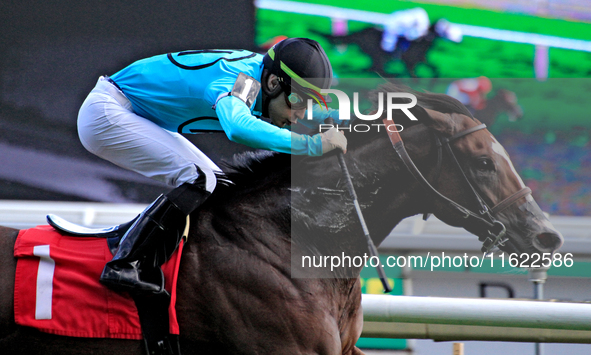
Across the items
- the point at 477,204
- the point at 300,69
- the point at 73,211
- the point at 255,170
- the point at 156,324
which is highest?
the point at 300,69

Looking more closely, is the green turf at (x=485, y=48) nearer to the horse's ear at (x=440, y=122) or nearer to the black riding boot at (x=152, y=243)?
the horse's ear at (x=440, y=122)

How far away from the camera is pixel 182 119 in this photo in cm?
214

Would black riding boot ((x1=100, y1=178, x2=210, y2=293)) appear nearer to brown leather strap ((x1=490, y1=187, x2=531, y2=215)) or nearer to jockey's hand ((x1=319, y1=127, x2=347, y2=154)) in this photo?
jockey's hand ((x1=319, y1=127, x2=347, y2=154))

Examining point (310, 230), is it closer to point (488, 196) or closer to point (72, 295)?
point (488, 196)

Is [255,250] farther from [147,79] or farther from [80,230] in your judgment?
[147,79]

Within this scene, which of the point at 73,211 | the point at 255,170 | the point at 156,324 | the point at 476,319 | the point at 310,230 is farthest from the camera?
the point at 73,211

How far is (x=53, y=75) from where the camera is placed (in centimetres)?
420

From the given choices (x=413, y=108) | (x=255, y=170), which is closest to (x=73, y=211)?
(x=255, y=170)

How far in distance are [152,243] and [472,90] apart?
3.05 metres

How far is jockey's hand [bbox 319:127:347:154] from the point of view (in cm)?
184

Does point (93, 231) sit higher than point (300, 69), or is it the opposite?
point (300, 69)

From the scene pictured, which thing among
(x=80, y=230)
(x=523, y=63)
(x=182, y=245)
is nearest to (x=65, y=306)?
(x=80, y=230)

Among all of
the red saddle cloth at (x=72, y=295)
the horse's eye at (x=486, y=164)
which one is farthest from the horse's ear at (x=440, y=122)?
the red saddle cloth at (x=72, y=295)

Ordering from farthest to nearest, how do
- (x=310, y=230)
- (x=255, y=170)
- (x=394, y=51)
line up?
(x=394, y=51)
(x=255, y=170)
(x=310, y=230)
